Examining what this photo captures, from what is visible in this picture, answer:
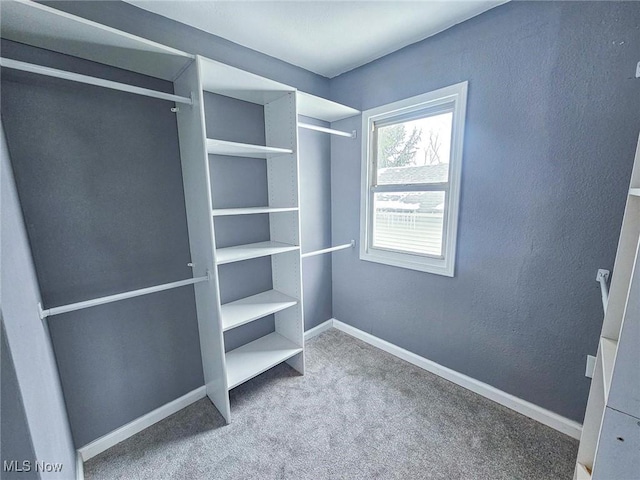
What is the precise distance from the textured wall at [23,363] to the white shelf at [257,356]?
2.77 feet

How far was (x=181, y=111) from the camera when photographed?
1.55 m

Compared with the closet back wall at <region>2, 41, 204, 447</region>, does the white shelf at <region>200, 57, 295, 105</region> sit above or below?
above

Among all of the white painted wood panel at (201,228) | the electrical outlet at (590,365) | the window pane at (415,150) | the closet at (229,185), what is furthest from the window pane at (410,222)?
the white painted wood panel at (201,228)

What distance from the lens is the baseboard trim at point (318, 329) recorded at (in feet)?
8.71

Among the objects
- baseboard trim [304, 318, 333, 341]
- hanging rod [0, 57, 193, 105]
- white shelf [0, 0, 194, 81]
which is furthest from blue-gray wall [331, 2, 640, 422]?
hanging rod [0, 57, 193, 105]

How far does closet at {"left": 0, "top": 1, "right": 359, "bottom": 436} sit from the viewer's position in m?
→ 1.23

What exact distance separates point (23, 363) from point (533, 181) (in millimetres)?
2370

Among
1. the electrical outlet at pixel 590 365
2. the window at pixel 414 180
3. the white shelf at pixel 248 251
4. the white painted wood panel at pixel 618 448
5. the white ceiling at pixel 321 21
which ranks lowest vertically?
the electrical outlet at pixel 590 365

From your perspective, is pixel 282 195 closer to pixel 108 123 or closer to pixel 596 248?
pixel 108 123

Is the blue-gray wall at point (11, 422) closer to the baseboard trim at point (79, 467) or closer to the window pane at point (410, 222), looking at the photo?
the baseboard trim at point (79, 467)

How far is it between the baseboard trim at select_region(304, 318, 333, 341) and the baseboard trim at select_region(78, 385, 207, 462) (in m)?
1.02

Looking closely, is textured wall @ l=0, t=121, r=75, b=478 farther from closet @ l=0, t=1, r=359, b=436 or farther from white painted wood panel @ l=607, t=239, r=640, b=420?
white painted wood panel @ l=607, t=239, r=640, b=420

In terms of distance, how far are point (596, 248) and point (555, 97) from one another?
830mm

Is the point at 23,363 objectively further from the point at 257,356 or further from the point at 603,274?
the point at 603,274
